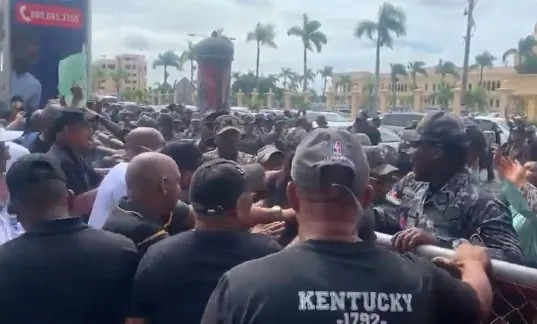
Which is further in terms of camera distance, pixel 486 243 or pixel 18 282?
pixel 486 243

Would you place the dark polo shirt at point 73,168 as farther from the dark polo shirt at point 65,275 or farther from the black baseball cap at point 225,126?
the dark polo shirt at point 65,275

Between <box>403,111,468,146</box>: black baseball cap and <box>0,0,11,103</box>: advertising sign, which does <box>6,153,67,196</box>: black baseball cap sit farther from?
<box>0,0,11,103</box>: advertising sign

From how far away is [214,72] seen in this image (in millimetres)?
18094

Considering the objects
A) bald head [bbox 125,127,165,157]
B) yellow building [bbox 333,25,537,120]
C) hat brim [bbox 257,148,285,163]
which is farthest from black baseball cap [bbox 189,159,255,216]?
yellow building [bbox 333,25,537,120]

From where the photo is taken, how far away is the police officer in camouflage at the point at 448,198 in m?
3.32

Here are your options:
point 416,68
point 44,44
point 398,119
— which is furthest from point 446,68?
point 44,44

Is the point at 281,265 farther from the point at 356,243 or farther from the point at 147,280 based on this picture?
the point at 147,280

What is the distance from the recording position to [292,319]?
6.59 feet

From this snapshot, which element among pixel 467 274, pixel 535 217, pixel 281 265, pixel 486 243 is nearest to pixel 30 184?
pixel 281 265

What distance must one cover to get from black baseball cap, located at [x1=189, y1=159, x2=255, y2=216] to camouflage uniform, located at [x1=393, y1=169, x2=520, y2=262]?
0.85 meters

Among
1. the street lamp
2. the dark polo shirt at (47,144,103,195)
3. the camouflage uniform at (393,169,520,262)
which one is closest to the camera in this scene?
the camouflage uniform at (393,169,520,262)

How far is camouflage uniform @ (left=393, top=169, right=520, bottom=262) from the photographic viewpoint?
326 cm

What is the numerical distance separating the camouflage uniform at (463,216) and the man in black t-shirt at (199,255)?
82 centimetres

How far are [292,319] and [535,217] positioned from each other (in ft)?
9.59
